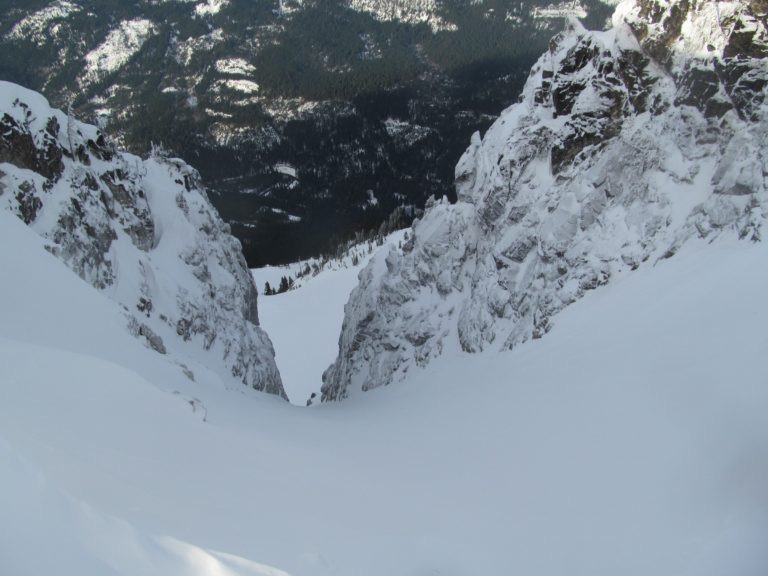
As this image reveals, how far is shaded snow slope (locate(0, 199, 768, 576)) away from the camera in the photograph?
20.7 ft

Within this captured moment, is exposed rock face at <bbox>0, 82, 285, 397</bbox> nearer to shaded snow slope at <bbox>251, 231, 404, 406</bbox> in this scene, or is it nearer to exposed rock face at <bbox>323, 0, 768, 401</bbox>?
exposed rock face at <bbox>323, 0, 768, 401</bbox>

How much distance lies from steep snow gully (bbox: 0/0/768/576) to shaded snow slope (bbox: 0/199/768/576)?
0.05 m

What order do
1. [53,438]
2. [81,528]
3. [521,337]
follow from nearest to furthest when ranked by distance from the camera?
[81,528], [53,438], [521,337]

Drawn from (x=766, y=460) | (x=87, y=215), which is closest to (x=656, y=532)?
(x=766, y=460)

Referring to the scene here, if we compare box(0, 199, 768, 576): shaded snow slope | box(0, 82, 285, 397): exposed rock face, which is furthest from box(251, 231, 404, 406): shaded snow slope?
box(0, 199, 768, 576): shaded snow slope

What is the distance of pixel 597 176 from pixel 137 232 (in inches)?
946

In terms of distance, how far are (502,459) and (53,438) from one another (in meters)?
9.35

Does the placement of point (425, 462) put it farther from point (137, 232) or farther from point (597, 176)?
point (137, 232)

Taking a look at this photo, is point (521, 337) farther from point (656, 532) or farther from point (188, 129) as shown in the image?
point (188, 129)

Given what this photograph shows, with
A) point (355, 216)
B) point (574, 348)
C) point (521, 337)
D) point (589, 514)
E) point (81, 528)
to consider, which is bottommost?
point (355, 216)

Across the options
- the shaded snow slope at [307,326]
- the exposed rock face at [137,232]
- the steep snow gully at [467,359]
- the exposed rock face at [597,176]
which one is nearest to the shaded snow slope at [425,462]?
the steep snow gully at [467,359]

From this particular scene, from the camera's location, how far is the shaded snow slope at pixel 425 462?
20.7ft

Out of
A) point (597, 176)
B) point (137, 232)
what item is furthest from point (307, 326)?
point (597, 176)

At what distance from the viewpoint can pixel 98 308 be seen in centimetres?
1830
